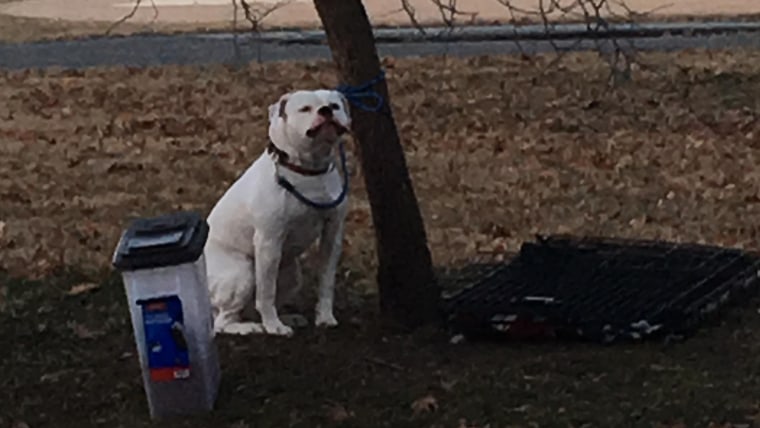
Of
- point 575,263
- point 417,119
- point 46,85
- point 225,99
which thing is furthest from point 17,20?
point 575,263

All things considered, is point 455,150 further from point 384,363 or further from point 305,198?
point 384,363

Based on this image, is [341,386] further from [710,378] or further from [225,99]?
[225,99]

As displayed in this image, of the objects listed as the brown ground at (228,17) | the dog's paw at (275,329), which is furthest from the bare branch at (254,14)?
the brown ground at (228,17)

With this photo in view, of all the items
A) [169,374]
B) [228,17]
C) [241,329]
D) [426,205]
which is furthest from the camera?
[228,17]

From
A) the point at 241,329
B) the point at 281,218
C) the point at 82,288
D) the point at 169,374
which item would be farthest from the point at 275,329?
the point at 82,288

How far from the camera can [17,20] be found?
2806 centimetres

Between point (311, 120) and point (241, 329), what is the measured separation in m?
0.99

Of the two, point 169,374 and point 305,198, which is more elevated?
point 305,198

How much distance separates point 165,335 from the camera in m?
5.23

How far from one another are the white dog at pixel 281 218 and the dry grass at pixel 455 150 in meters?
1.34

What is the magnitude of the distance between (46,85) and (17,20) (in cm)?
1177

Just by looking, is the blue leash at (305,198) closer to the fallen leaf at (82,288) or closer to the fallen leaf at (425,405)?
the fallen leaf at (425,405)

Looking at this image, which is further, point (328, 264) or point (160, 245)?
point (328, 264)

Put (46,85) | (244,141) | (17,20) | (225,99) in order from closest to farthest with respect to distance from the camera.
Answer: (244,141)
(225,99)
(46,85)
(17,20)
